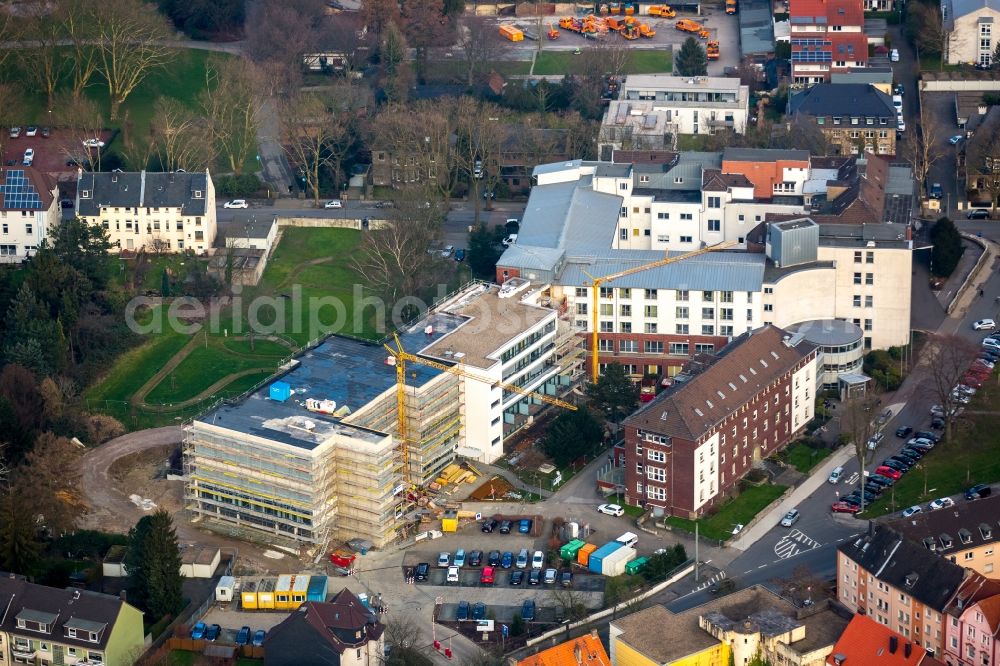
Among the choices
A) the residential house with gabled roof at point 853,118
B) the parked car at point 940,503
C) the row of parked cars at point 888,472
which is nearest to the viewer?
the parked car at point 940,503

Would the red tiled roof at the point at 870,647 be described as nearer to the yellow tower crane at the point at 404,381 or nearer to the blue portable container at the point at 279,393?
the yellow tower crane at the point at 404,381

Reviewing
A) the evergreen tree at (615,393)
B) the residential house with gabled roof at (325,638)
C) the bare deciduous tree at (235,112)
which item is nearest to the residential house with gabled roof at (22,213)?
the bare deciduous tree at (235,112)

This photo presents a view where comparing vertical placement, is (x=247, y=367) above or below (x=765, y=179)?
below

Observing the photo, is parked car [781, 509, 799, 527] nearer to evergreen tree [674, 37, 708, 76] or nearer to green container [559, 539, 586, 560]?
green container [559, 539, 586, 560]

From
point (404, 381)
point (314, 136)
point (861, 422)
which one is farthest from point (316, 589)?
point (314, 136)

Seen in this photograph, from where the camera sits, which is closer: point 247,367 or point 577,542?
point 577,542

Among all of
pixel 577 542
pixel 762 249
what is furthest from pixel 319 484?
pixel 762 249

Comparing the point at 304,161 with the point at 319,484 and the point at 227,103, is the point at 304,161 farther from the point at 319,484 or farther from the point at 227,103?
the point at 319,484

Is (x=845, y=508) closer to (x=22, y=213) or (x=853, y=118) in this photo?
(x=853, y=118)
